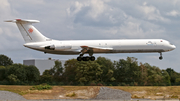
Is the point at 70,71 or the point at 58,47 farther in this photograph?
the point at 70,71

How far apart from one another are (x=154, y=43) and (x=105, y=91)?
11924 millimetres

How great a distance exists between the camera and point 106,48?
49094 mm

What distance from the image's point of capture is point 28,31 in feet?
162

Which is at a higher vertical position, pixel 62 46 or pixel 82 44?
pixel 82 44

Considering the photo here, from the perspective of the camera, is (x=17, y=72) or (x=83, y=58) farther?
(x=17, y=72)

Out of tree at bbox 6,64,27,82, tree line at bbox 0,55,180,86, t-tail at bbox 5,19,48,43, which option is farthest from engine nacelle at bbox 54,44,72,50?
tree at bbox 6,64,27,82

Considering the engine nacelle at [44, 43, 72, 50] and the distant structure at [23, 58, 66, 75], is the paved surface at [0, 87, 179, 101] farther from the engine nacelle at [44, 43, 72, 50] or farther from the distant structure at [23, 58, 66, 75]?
the distant structure at [23, 58, 66, 75]

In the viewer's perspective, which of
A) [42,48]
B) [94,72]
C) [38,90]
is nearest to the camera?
[42,48]

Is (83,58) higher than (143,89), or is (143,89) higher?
(83,58)

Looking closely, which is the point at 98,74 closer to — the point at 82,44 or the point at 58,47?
the point at 82,44

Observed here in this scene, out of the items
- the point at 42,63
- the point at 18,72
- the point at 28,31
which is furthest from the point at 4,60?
the point at 28,31

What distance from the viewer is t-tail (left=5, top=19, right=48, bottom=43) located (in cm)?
4903

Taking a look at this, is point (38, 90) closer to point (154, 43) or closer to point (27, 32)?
point (27, 32)

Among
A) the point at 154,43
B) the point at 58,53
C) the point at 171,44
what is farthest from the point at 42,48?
the point at 171,44
